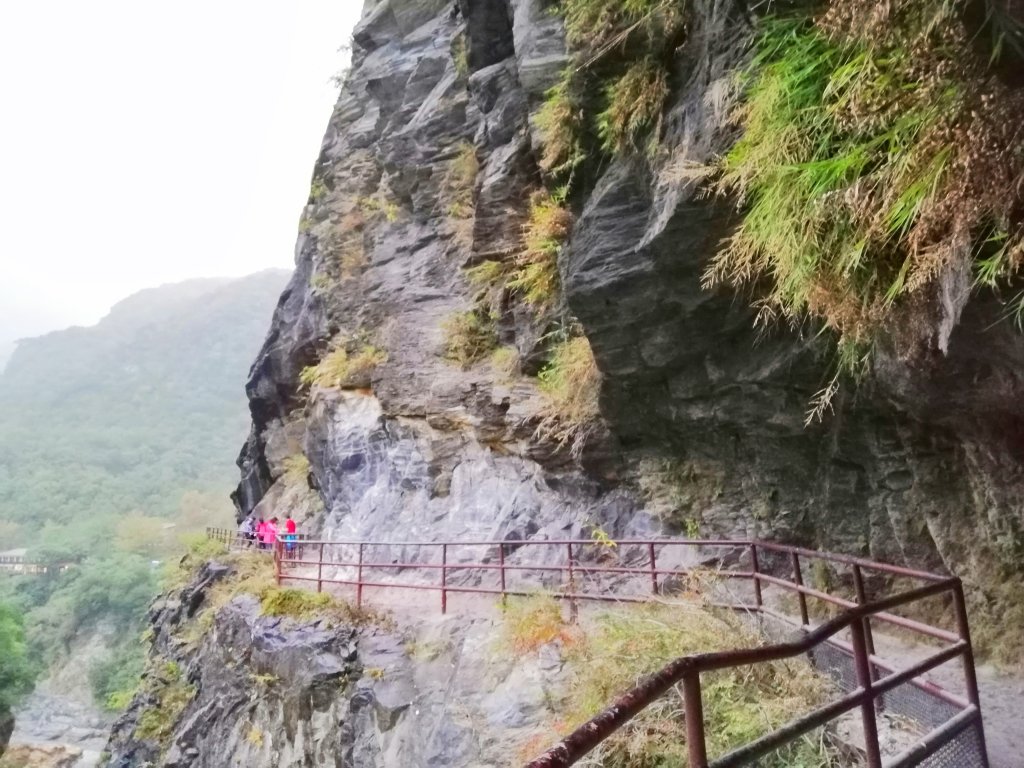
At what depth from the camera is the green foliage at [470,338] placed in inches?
428

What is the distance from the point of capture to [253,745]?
8.33 metres

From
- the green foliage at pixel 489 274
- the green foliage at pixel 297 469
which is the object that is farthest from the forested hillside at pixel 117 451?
the green foliage at pixel 489 274

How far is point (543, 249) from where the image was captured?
28.0 feet

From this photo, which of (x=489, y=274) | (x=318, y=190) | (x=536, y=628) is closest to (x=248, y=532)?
(x=318, y=190)

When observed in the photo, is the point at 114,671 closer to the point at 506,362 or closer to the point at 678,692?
the point at 506,362

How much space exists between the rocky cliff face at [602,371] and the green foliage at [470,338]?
0.78 ft

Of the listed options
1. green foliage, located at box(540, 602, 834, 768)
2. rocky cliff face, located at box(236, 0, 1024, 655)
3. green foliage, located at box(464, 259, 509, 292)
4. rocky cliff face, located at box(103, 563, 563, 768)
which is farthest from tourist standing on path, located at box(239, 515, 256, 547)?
green foliage, located at box(540, 602, 834, 768)

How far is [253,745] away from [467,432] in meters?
4.98

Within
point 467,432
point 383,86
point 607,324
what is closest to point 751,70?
point 607,324

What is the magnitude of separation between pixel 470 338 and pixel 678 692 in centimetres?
756

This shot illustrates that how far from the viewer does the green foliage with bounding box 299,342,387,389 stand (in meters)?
12.7

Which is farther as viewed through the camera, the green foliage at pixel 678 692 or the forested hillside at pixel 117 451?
the forested hillside at pixel 117 451

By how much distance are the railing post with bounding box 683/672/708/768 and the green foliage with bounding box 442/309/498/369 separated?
348 inches

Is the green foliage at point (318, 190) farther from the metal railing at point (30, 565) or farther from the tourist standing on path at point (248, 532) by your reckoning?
the metal railing at point (30, 565)
